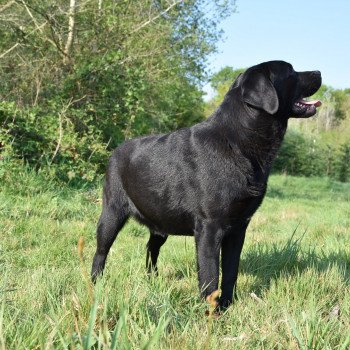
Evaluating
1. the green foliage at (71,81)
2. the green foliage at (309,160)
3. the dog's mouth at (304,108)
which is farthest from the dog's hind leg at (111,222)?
the green foliage at (309,160)

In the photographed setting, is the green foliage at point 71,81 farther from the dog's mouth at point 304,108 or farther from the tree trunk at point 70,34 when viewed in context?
the dog's mouth at point 304,108

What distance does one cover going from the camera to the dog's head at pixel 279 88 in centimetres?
320

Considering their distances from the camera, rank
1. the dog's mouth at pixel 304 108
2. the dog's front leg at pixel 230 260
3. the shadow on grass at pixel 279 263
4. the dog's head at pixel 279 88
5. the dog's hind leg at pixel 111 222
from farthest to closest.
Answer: the dog's hind leg at pixel 111 222
the shadow on grass at pixel 279 263
the dog's mouth at pixel 304 108
the dog's front leg at pixel 230 260
the dog's head at pixel 279 88

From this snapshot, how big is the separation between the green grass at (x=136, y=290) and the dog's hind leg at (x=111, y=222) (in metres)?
0.12

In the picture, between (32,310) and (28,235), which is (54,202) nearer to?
(28,235)

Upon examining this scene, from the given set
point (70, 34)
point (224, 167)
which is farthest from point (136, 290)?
point (70, 34)

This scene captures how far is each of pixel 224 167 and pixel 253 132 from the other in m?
0.34

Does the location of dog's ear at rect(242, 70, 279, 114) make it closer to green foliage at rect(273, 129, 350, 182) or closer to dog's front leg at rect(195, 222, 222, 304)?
dog's front leg at rect(195, 222, 222, 304)

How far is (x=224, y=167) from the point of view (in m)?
3.18

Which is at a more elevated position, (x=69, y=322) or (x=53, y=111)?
(x=53, y=111)

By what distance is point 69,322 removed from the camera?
2.01m

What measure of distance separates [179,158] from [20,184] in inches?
154

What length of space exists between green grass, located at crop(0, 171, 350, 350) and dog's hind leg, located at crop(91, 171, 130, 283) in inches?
4.8

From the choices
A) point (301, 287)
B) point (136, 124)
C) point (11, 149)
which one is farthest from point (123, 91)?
point (301, 287)
